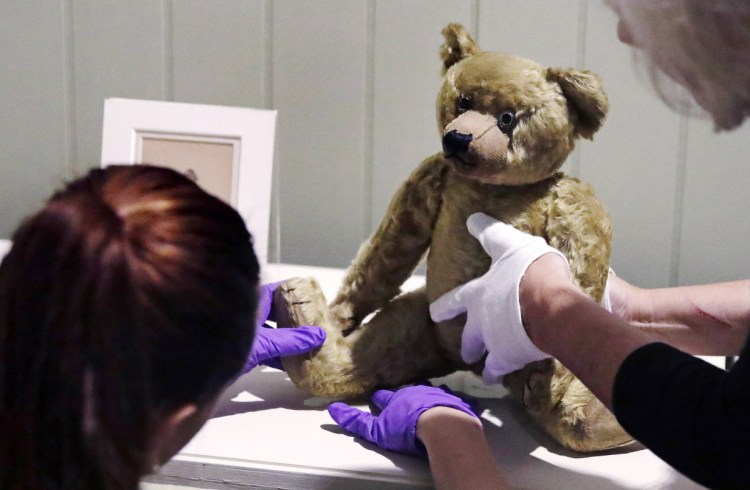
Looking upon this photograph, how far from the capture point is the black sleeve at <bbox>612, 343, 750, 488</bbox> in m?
0.50

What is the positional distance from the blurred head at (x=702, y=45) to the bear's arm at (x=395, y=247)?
292 mm

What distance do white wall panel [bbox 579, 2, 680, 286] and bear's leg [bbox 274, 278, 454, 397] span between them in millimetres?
423

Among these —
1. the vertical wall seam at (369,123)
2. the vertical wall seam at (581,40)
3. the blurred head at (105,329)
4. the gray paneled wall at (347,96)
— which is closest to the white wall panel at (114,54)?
the gray paneled wall at (347,96)

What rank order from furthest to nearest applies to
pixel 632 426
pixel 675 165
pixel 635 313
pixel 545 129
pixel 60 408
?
pixel 675 165, pixel 635 313, pixel 545 129, pixel 632 426, pixel 60 408

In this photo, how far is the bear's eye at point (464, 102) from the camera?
76 centimetres

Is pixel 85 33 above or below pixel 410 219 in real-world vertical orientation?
above

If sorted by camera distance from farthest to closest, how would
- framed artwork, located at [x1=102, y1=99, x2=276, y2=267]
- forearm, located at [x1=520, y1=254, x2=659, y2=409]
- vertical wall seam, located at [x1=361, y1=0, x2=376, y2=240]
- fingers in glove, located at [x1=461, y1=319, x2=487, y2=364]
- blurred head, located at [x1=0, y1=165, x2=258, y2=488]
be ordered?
vertical wall seam, located at [x1=361, y1=0, x2=376, y2=240] < framed artwork, located at [x1=102, y1=99, x2=276, y2=267] < fingers in glove, located at [x1=461, y1=319, x2=487, y2=364] < forearm, located at [x1=520, y1=254, x2=659, y2=409] < blurred head, located at [x1=0, y1=165, x2=258, y2=488]

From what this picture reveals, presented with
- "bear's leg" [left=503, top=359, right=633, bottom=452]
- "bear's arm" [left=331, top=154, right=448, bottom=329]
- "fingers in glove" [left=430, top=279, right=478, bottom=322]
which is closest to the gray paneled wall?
"bear's arm" [left=331, top=154, right=448, bottom=329]

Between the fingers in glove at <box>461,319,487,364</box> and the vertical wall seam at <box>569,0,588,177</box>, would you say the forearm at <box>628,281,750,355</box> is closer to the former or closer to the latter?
the fingers in glove at <box>461,319,487,364</box>

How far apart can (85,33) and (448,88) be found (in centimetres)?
66

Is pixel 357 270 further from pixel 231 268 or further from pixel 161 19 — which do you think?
pixel 161 19

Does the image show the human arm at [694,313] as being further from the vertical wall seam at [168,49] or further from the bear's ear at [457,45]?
the vertical wall seam at [168,49]

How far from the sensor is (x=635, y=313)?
87cm

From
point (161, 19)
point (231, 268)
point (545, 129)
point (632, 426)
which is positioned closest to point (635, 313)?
point (545, 129)
